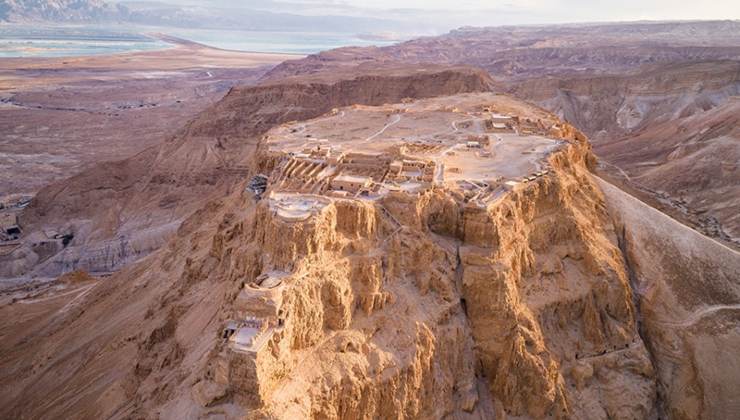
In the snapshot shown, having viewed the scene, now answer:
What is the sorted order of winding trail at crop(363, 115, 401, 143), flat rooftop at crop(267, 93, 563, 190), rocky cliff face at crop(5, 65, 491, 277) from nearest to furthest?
flat rooftop at crop(267, 93, 563, 190), winding trail at crop(363, 115, 401, 143), rocky cliff face at crop(5, 65, 491, 277)

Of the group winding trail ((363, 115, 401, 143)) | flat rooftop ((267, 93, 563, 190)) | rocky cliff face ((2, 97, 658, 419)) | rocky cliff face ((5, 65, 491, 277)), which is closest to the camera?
rocky cliff face ((2, 97, 658, 419))

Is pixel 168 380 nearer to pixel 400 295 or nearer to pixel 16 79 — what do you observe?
pixel 400 295

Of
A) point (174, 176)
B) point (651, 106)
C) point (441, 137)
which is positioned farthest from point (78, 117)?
point (651, 106)

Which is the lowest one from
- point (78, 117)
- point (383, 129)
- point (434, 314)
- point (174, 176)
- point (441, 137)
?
point (78, 117)

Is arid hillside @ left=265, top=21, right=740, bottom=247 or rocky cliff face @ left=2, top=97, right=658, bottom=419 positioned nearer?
rocky cliff face @ left=2, top=97, right=658, bottom=419

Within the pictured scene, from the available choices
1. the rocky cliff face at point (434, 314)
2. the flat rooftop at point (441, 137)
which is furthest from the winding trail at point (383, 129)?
the rocky cliff face at point (434, 314)

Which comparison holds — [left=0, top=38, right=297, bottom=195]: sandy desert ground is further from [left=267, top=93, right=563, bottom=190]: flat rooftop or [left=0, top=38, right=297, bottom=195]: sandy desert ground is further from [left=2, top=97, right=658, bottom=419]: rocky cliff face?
[left=2, top=97, right=658, bottom=419]: rocky cliff face

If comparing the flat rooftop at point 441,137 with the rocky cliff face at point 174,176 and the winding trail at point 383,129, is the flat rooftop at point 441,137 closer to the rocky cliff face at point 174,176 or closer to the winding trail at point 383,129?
the winding trail at point 383,129

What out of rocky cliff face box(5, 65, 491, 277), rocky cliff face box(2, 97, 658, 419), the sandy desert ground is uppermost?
rocky cliff face box(2, 97, 658, 419)

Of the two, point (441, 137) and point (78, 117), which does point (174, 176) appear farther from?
point (78, 117)

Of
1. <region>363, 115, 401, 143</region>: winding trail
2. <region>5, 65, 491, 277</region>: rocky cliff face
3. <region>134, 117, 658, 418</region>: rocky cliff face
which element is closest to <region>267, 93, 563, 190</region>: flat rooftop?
<region>363, 115, 401, 143</region>: winding trail

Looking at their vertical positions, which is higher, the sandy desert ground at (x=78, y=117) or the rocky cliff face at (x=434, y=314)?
the rocky cliff face at (x=434, y=314)
